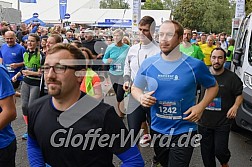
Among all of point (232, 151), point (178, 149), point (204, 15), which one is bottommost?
point (232, 151)

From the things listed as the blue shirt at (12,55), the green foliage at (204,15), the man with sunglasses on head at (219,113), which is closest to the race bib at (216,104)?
the man with sunglasses on head at (219,113)

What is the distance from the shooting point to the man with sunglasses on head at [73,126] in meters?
2.16

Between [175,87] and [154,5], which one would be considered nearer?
[175,87]

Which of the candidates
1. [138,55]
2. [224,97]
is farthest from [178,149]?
[138,55]

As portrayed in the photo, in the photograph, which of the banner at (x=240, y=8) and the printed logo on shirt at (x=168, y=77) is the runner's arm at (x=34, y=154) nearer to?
the printed logo on shirt at (x=168, y=77)

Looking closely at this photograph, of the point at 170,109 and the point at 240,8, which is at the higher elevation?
the point at 240,8

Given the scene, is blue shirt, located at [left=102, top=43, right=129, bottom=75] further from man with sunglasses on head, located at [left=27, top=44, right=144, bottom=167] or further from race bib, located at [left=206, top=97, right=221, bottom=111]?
man with sunglasses on head, located at [left=27, top=44, right=144, bottom=167]

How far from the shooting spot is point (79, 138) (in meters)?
2.18

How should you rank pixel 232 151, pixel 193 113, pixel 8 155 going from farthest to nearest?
pixel 232 151
pixel 193 113
pixel 8 155

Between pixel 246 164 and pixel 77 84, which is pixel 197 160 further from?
pixel 77 84

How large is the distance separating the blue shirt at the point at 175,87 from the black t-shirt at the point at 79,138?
47.9 inches

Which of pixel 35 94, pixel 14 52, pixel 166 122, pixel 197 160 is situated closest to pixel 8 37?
pixel 14 52

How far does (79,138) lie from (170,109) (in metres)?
1.43

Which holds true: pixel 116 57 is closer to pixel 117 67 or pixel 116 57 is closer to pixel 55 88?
pixel 117 67
